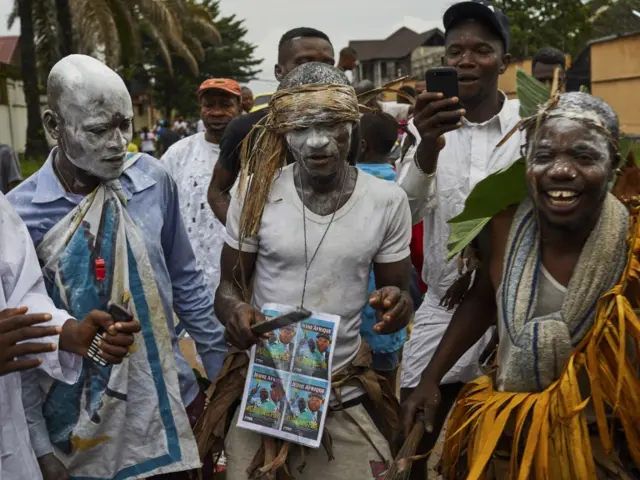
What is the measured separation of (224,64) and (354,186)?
6149cm

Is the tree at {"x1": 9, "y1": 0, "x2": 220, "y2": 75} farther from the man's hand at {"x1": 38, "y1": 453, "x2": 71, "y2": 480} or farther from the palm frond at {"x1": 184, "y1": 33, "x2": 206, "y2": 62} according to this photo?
the man's hand at {"x1": 38, "y1": 453, "x2": 71, "y2": 480}

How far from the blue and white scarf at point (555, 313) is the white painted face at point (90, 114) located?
4.96 feet

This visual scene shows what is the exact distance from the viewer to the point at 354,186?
326 cm

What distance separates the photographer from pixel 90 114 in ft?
10.7

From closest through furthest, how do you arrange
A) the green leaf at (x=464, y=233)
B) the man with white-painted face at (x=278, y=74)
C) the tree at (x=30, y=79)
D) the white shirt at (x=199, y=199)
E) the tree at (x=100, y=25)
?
the green leaf at (x=464, y=233), the man with white-painted face at (x=278, y=74), the white shirt at (x=199, y=199), the tree at (x=100, y=25), the tree at (x=30, y=79)

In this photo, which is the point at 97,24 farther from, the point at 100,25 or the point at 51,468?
the point at 51,468

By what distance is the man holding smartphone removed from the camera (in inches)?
151

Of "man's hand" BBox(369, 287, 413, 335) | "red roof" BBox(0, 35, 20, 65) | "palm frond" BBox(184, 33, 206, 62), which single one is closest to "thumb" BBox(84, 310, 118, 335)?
"man's hand" BBox(369, 287, 413, 335)

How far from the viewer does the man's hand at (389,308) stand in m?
2.91

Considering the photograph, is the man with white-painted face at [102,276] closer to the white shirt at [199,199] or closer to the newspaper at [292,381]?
the newspaper at [292,381]

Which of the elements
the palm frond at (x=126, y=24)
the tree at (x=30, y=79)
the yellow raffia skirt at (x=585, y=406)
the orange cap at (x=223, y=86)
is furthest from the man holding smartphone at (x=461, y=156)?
the palm frond at (x=126, y=24)

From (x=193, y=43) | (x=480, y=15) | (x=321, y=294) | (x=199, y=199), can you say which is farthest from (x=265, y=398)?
(x=193, y=43)

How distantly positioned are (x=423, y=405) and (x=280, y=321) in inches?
27.2

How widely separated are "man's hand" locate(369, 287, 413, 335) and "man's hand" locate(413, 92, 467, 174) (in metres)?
0.70
